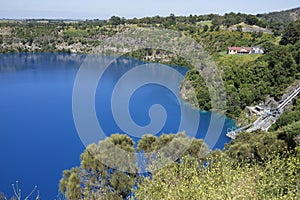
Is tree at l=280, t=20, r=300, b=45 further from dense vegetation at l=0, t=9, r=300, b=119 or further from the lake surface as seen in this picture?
the lake surface

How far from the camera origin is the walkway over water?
16.8 metres

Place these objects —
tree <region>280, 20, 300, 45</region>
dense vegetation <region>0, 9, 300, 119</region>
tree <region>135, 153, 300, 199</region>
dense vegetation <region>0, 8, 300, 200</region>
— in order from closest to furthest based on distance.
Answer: tree <region>135, 153, 300, 199</region>
dense vegetation <region>0, 8, 300, 200</region>
dense vegetation <region>0, 9, 300, 119</region>
tree <region>280, 20, 300, 45</region>

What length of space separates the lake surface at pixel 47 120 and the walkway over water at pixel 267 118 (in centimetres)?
83

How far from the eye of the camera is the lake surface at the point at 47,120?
13117 millimetres

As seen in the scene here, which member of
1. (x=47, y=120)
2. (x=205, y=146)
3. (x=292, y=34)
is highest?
(x=292, y=34)

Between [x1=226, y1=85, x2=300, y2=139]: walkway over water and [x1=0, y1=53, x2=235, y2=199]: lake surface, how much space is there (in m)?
0.83

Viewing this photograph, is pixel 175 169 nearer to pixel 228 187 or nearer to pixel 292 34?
pixel 228 187

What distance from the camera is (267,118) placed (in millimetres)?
18281

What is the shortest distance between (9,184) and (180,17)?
45.2 m

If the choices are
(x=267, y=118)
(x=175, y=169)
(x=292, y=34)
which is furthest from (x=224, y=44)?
(x=175, y=169)

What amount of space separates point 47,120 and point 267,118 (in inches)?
491

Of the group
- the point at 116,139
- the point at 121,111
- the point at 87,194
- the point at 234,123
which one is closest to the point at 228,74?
the point at 234,123

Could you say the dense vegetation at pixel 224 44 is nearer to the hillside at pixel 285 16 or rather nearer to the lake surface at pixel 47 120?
the lake surface at pixel 47 120

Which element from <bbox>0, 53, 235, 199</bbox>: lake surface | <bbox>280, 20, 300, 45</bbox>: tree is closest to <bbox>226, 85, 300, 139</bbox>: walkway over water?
<bbox>0, 53, 235, 199</bbox>: lake surface
